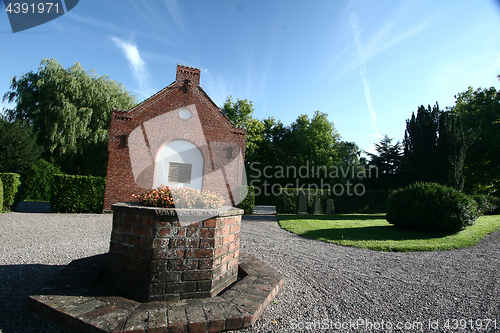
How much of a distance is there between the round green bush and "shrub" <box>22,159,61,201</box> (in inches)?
912

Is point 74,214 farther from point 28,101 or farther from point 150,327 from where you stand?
point 28,101

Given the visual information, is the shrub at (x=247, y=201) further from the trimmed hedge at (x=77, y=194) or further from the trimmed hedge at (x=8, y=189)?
the trimmed hedge at (x=8, y=189)

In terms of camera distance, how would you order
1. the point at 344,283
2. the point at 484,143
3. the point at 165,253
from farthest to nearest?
the point at 484,143 < the point at 344,283 < the point at 165,253

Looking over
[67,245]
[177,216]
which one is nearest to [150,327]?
[177,216]

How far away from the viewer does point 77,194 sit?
41.3ft

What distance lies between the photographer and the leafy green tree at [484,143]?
23.5 meters

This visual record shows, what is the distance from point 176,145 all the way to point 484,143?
28425mm

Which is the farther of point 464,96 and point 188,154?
point 464,96

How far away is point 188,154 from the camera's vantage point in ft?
48.2

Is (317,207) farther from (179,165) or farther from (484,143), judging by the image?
(484,143)

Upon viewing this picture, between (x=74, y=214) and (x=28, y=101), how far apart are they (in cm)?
1639

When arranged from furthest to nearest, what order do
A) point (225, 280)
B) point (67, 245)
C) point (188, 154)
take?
point (188, 154) < point (67, 245) < point (225, 280)

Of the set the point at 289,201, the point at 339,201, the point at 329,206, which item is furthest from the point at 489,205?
the point at 289,201

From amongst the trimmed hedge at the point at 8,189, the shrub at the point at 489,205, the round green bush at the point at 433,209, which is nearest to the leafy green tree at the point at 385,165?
the shrub at the point at 489,205
